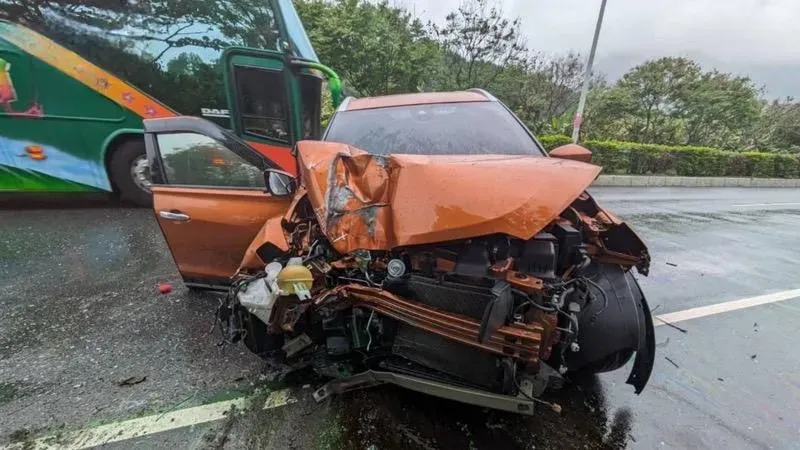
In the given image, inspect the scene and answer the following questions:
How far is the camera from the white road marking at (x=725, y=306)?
11.9 feet

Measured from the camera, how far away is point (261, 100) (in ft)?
21.3

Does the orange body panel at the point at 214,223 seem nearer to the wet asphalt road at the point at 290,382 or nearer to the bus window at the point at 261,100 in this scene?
the wet asphalt road at the point at 290,382

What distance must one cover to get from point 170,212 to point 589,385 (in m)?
3.19

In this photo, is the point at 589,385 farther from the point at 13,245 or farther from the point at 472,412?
the point at 13,245

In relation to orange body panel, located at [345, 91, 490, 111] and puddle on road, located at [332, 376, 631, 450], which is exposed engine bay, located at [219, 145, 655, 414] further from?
orange body panel, located at [345, 91, 490, 111]

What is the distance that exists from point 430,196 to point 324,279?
642 millimetres

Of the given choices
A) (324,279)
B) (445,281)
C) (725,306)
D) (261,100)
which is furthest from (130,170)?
(725,306)

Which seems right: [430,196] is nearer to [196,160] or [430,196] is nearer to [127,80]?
[196,160]

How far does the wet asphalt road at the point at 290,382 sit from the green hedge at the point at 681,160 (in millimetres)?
10675

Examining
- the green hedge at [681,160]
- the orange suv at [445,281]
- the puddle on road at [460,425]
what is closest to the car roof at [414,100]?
the orange suv at [445,281]

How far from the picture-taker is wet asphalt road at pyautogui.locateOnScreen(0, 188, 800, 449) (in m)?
2.14

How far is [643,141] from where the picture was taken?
1914 cm

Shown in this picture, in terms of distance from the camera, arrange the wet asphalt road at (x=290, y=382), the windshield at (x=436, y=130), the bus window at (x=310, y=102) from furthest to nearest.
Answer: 1. the bus window at (x=310, y=102)
2. the windshield at (x=436, y=130)
3. the wet asphalt road at (x=290, y=382)

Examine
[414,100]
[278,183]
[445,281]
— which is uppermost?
[414,100]
